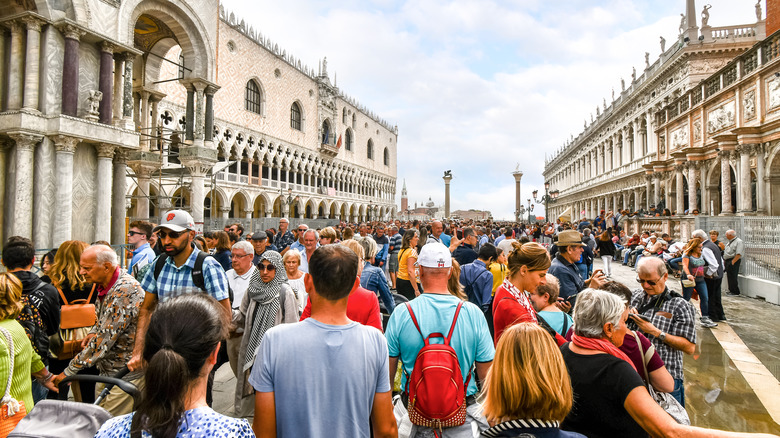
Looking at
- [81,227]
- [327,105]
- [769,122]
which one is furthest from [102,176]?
[327,105]

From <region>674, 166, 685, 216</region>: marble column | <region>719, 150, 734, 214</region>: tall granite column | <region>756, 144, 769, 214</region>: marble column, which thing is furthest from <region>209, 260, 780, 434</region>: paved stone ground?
<region>674, 166, 685, 216</region>: marble column

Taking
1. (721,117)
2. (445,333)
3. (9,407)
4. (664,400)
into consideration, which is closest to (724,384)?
(664,400)

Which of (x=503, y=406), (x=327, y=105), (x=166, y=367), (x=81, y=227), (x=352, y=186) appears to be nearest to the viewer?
(x=166, y=367)

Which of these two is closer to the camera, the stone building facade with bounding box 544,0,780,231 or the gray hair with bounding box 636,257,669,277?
the gray hair with bounding box 636,257,669,277

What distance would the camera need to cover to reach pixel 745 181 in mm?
→ 13398

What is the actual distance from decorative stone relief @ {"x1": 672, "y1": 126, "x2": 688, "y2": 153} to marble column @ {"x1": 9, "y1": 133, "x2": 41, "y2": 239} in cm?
2421

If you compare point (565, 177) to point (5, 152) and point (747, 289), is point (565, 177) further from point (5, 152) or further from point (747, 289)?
point (5, 152)

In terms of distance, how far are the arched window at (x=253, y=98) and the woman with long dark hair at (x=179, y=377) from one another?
101ft

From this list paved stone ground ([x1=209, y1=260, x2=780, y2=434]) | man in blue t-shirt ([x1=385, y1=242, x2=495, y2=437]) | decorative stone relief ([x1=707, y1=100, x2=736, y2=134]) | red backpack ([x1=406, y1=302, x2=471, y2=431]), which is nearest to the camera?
red backpack ([x1=406, y1=302, x2=471, y2=431])

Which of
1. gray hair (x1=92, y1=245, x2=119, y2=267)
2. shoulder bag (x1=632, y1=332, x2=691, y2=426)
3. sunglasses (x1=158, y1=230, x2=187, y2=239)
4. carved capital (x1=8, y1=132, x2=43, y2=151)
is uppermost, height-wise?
carved capital (x1=8, y1=132, x2=43, y2=151)

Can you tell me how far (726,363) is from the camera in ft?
16.4

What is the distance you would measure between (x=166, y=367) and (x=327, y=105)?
41791 millimetres

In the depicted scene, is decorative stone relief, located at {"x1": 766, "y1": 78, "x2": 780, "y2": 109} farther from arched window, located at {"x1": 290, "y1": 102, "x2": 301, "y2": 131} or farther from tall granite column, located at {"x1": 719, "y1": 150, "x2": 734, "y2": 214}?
arched window, located at {"x1": 290, "y1": 102, "x2": 301, "y2": 131}

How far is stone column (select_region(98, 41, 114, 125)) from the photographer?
9.34 m
